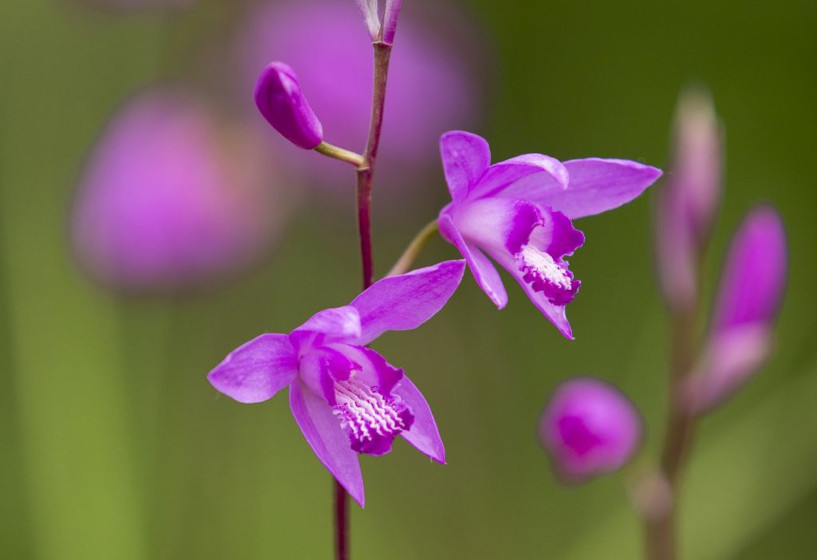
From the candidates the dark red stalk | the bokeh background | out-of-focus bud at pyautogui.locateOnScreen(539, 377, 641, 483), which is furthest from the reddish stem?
the bokeh background

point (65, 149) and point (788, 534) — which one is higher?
point (65, 149)

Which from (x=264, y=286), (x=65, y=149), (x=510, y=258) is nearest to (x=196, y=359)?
(x=264, y=286)

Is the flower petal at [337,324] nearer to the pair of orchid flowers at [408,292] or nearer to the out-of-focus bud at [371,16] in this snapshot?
the pair of orchid flowers at [408,292]

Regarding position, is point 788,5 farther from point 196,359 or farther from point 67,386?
point 67,386

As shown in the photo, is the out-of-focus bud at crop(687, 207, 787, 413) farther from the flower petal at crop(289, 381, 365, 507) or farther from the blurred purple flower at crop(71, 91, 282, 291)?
the blurred purple flower at crop(71, 91, 282, 291)

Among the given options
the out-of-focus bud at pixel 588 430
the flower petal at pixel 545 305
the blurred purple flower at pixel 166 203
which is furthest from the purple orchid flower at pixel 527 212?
the blurred purple flower at pixel 166 203
